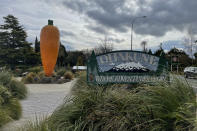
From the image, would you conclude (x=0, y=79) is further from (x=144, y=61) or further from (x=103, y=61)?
(x=144, y=61)

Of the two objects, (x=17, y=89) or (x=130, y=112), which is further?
(x=17, y=89)

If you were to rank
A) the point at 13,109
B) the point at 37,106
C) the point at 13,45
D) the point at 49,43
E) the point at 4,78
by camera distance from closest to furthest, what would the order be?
the point at 13,109 → the point at 37,106 → the point at 4,78 → the point at 49,43 → the point at 13,45

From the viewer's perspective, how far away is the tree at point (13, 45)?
124ft

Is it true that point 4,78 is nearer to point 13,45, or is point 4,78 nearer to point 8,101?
point 8,101

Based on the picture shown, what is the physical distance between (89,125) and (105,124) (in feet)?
0.81

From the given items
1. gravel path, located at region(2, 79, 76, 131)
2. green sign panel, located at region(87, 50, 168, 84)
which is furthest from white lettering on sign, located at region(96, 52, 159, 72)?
gravel path, located at region(2, 79, 76, 131)

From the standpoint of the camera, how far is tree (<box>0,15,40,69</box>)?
37906 mm

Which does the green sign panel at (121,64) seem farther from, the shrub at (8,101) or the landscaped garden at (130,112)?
the landscaped garden at (130,112)

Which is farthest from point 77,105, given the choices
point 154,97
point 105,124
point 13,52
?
point 13,52

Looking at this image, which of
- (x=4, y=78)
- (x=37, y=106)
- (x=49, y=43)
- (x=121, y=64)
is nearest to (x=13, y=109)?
(x=37, y=106)

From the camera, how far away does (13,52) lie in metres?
38.3

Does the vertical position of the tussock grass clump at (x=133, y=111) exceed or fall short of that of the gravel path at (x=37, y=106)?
it exceeds it

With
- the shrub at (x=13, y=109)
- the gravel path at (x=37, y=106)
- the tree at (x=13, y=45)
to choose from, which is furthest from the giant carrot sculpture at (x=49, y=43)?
the tree at (x=13, y=45)

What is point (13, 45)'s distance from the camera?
39.1m
